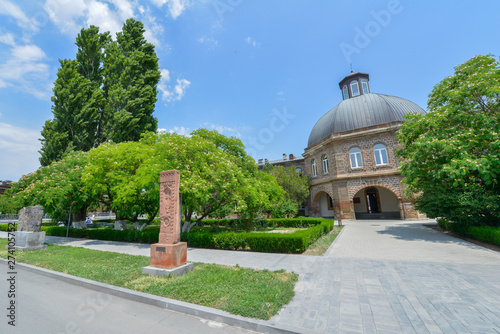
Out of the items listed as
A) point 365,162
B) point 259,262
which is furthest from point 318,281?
point 365,162

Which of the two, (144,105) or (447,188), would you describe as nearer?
(447,188)

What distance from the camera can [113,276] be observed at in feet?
19.9

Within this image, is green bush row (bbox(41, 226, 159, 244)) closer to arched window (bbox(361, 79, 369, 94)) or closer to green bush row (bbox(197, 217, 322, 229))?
green bush row (bbox(197, 217, 322, 229))

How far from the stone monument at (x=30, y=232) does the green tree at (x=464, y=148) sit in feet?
66.3

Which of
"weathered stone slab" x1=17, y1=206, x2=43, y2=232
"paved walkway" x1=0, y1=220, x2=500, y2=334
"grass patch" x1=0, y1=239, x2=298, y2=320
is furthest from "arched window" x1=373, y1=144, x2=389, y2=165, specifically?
"weathered stone slab" x1=17, y1=206, x2=43, y2=232

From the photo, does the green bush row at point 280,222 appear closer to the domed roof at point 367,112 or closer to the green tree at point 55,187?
the green tree at point 55,187

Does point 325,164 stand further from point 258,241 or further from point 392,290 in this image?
point 392,290

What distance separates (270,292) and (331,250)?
19.4 feet

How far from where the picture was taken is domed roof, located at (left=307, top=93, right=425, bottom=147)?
78.9 ft

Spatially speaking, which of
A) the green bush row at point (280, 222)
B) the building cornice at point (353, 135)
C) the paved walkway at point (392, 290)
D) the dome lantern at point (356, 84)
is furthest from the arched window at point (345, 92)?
the paved walkway at point (392, 290)

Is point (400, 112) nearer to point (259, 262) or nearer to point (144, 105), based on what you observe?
point (259, 262)

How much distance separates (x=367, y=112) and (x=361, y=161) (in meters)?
6.31

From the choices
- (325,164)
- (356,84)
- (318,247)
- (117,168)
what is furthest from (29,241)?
(356,84)

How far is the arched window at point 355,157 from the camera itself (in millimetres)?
23758
